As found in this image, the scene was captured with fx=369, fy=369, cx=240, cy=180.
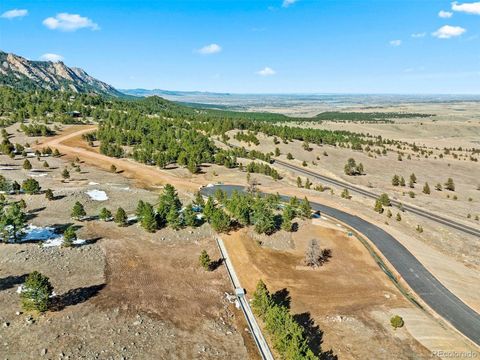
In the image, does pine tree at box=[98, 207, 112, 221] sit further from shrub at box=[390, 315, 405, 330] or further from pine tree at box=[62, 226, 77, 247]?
shrub at box=[390, 315, 405, 330]

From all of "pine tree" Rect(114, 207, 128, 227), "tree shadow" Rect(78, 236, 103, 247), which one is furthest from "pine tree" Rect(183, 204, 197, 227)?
"tree shadow" Rect(78, 236, 103, 247)

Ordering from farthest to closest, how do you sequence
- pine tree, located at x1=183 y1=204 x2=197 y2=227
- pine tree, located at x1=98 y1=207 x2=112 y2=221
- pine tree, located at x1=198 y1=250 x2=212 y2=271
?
pine tree, located at x1=183 y1=204 x2=197 y2=227 → pine tree, located at x1=98 y1=207 x2=112 y2=221 → pine tree, located at x1=198 y1=250 x2=212 y2=271

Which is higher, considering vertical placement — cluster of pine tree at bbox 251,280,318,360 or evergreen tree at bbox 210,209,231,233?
evergreen tree at bbox 210,209,231,233

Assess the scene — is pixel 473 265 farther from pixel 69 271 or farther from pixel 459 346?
pixel 69 271

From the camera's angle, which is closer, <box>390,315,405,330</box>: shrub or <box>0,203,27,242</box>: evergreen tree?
<box>390,315,405,330</box>: shrub

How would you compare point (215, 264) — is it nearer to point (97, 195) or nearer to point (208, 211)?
point (208, 211)
